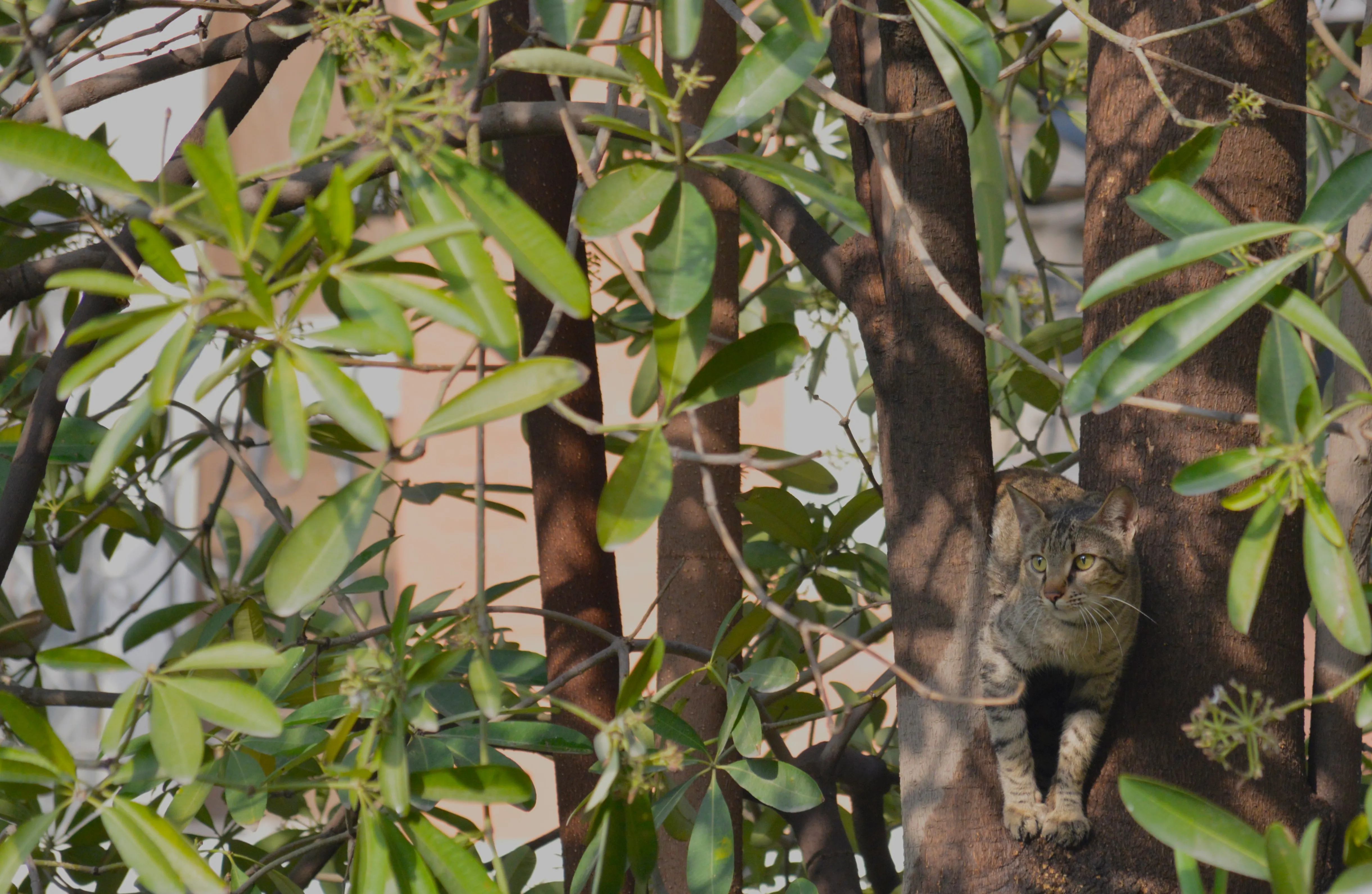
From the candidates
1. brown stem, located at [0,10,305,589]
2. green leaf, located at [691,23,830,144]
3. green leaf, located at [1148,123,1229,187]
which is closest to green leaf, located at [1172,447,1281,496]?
green leaf, located at [1148,123,1229,187]

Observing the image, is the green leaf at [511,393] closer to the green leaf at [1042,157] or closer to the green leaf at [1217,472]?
the green leaf at [1217,472]

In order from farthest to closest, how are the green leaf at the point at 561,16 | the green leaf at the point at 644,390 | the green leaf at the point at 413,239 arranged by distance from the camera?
the green leaf at the point at 644,390 → the green leaf at the point at 561,16 → the green leaf at the point at 413,239

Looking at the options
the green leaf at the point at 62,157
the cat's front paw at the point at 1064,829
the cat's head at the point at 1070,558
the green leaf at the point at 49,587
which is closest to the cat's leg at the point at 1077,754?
the cat's front paw at the point at 1064,829

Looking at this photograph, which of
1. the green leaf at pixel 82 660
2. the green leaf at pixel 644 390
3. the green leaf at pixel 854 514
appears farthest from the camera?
the green leaf at pixel 644 390

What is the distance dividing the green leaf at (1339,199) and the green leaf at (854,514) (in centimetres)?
78

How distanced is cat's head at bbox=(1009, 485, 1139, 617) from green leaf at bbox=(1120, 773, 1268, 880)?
24.2 inches

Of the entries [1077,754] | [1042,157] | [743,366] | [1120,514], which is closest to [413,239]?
[743,366]

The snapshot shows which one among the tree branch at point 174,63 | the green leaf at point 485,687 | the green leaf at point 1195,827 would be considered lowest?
the green leaf at point 1195,827

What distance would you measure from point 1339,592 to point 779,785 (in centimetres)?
52

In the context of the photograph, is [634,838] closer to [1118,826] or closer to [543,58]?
[1118,826]

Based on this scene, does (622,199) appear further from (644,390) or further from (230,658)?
(644,390)

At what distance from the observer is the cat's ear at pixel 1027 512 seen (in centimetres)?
159

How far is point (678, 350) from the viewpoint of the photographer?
729mm

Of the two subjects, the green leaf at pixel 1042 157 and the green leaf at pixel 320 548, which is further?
the green leaf at pixel 1042 157
